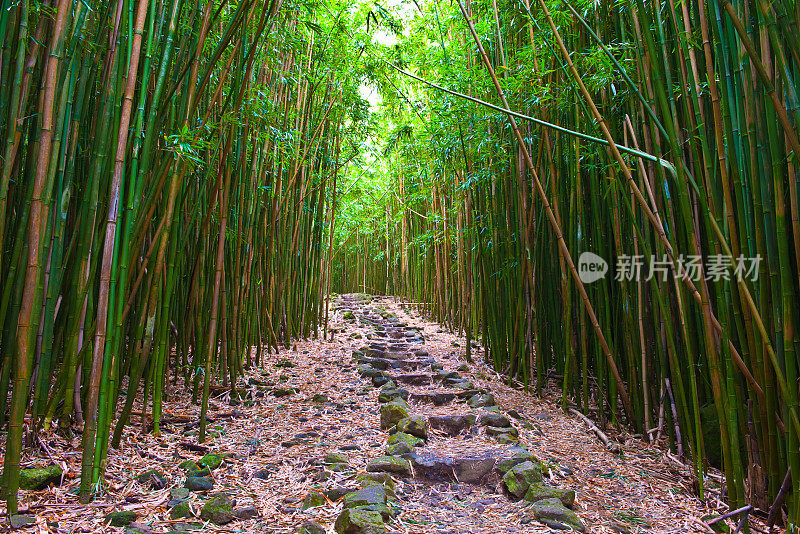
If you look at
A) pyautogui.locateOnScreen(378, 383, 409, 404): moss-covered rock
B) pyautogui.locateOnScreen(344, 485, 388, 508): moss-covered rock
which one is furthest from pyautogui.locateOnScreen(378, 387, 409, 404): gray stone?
pyautogui.locateOnScreen(344, 485, 388, 508): moss-covered rock

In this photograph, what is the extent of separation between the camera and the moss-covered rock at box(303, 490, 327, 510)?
116 centimetres

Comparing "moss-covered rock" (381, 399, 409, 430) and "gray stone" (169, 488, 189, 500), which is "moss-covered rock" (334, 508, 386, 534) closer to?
"gray stone" (169, 488, 189, 500)

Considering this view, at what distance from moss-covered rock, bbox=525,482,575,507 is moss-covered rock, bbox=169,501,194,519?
0.93 meters

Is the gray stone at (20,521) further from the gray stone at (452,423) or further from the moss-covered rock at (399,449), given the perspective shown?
the gray stone at (452,423)

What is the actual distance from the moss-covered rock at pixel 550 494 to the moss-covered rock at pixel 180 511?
927mm

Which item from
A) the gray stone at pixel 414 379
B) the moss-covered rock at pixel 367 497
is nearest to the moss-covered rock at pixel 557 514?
the moss-covered rock at pixel 367 497

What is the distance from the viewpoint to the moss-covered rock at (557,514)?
1095mm

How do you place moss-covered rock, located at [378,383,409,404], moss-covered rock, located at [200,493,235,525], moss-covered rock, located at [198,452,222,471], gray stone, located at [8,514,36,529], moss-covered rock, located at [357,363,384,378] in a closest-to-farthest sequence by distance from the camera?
gray stone, located at [8,514,36,529] < moss-covered rock, located at [200,493,235,525] < moss-covered rock, located at [198,452,222,471] < moss-covered rock, located at [378,383,409,404] < moss-covered rock, located at [357,363,384,378]

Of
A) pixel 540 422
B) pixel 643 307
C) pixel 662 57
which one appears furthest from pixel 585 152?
pixel 540 422

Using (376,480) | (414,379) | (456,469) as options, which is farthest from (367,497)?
(414,379)

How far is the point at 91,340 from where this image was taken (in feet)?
3.98

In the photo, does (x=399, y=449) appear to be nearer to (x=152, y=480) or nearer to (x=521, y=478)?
(x=521, y=478)

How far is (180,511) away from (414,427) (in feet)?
3.08

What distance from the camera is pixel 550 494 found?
48.1 inches
